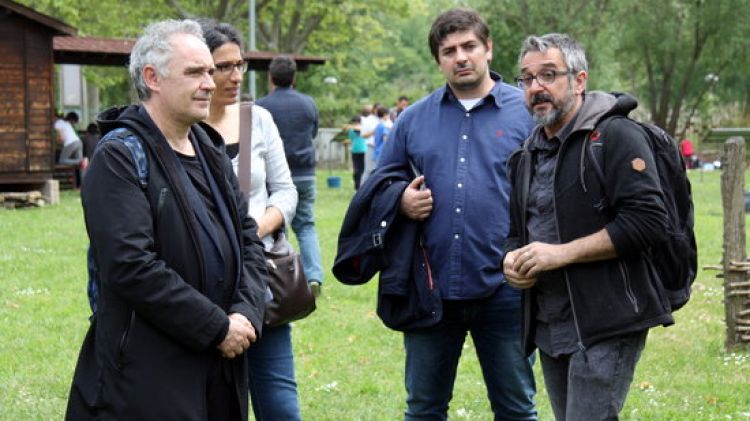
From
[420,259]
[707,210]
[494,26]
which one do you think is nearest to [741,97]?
[494,26]

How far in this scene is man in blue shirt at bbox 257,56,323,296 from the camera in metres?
11.1

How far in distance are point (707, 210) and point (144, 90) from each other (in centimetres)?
2030

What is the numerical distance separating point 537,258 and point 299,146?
6.98 m

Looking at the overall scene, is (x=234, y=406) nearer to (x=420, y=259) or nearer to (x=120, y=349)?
(x=120, y=349)

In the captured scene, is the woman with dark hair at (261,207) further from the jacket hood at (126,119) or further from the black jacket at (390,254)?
A: the jacket hood at (126,119)

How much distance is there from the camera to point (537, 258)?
4.48m

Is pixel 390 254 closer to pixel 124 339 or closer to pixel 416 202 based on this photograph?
pixel 416 202

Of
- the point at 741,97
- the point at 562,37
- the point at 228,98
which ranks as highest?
the point at 562,37

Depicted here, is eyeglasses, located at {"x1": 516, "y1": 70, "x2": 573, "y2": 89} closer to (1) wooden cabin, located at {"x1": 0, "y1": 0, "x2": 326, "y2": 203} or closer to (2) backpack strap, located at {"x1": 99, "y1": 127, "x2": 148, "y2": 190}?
(2) backpack strap, located at {"x1": 99, "y1": 127, "x2": 148, "y2": 190}

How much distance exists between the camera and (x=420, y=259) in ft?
17.3

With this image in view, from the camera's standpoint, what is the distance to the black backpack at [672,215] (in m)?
4.46

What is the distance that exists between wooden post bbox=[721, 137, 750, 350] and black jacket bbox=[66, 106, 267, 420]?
554 centimetres

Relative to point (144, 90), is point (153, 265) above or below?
below

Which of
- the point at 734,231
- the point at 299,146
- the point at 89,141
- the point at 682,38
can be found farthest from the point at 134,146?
the point at 682,38
